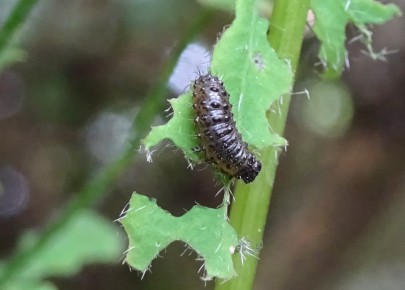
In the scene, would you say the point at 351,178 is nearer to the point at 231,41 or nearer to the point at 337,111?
the point at 337,111

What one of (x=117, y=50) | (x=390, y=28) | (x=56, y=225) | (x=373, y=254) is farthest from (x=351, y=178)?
(x=56, y=225)

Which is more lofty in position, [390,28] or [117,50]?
[390,28]

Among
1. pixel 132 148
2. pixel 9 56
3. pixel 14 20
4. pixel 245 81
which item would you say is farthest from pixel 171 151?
pixel 245 81

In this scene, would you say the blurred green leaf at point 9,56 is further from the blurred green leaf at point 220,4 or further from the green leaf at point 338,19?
the green leaf at point 338,19

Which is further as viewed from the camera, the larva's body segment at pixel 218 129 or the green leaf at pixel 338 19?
the green leaf at pixel 338 19

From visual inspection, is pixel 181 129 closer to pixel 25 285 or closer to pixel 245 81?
pixel 245 81

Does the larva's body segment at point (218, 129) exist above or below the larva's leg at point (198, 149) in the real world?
above

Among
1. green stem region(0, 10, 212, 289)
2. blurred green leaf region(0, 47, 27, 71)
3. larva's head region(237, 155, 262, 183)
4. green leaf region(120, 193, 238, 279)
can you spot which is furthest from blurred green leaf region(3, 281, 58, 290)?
larva's head region(237, 155, 262, 183)

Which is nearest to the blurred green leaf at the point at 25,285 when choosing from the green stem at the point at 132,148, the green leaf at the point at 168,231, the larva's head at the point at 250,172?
the green stem at the point at 132,148
